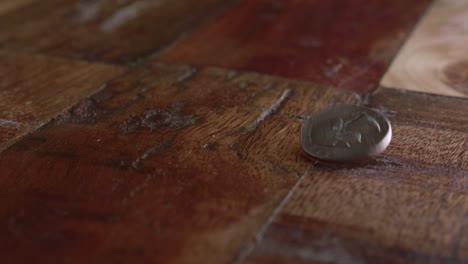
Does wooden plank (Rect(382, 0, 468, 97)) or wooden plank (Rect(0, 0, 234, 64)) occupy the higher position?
wooden plank (Rect(0, 0, 234, 64))

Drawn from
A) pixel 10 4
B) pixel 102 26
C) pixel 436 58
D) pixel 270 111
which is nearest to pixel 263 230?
pixel 270 111

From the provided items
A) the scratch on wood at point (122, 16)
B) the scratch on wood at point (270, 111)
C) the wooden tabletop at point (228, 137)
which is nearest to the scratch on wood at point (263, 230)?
the wooden tabletop at point (228, 137)

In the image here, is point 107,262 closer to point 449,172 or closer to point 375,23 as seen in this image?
point 449,172

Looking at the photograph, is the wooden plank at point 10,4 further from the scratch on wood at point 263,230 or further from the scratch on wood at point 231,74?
the scratch on wood at point 263,230

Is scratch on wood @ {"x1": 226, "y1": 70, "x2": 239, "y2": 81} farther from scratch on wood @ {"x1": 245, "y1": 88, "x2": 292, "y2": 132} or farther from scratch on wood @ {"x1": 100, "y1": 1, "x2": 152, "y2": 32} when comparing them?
scratch on wood @ {"x1": 100, "y1": 1, "x2": 152, "y2": 32}

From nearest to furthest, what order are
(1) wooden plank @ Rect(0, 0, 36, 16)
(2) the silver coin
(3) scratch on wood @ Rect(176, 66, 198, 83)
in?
1. (2) the silver coin
2. (3) scratch on wood @ Rect(176, 66, 198, 83)
3. (1) wooden plank @ Rect(0, 0, 36, 16)

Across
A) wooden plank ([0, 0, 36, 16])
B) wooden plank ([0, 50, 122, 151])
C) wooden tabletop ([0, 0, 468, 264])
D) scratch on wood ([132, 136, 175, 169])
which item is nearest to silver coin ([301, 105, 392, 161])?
wooden tabletop ([0, 0, 468, 264])

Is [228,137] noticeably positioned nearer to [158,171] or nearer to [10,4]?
[158,171]
